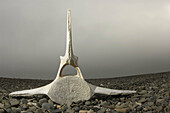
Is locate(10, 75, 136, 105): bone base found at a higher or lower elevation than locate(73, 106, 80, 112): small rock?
higher

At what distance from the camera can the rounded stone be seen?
4359 millimetres

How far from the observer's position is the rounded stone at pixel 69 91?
4.36m

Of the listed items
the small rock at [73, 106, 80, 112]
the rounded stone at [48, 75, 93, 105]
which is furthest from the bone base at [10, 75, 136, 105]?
the small rock at [73, 106, 80, 112]

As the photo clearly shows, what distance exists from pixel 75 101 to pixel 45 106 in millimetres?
690

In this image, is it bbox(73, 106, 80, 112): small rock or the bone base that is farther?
the bone base

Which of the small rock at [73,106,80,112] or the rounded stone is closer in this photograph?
the small rock at [73,106,80,112]

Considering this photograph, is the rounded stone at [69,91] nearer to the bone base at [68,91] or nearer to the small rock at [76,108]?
the bone base at [68,91]

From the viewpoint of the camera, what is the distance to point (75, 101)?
4.40 metres

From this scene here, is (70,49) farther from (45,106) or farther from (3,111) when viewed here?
(3,111)

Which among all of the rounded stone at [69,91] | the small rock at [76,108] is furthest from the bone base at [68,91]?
the small rock at [76,108]

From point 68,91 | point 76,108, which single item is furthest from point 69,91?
point 76,108

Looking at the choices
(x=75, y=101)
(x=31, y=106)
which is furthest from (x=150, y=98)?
(x=31, y=106)

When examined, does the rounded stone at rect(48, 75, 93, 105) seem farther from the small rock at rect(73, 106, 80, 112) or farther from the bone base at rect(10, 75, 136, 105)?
the small rock at rect(73, 106, 80, 112)

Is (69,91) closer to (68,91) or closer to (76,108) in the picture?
(68,91)
